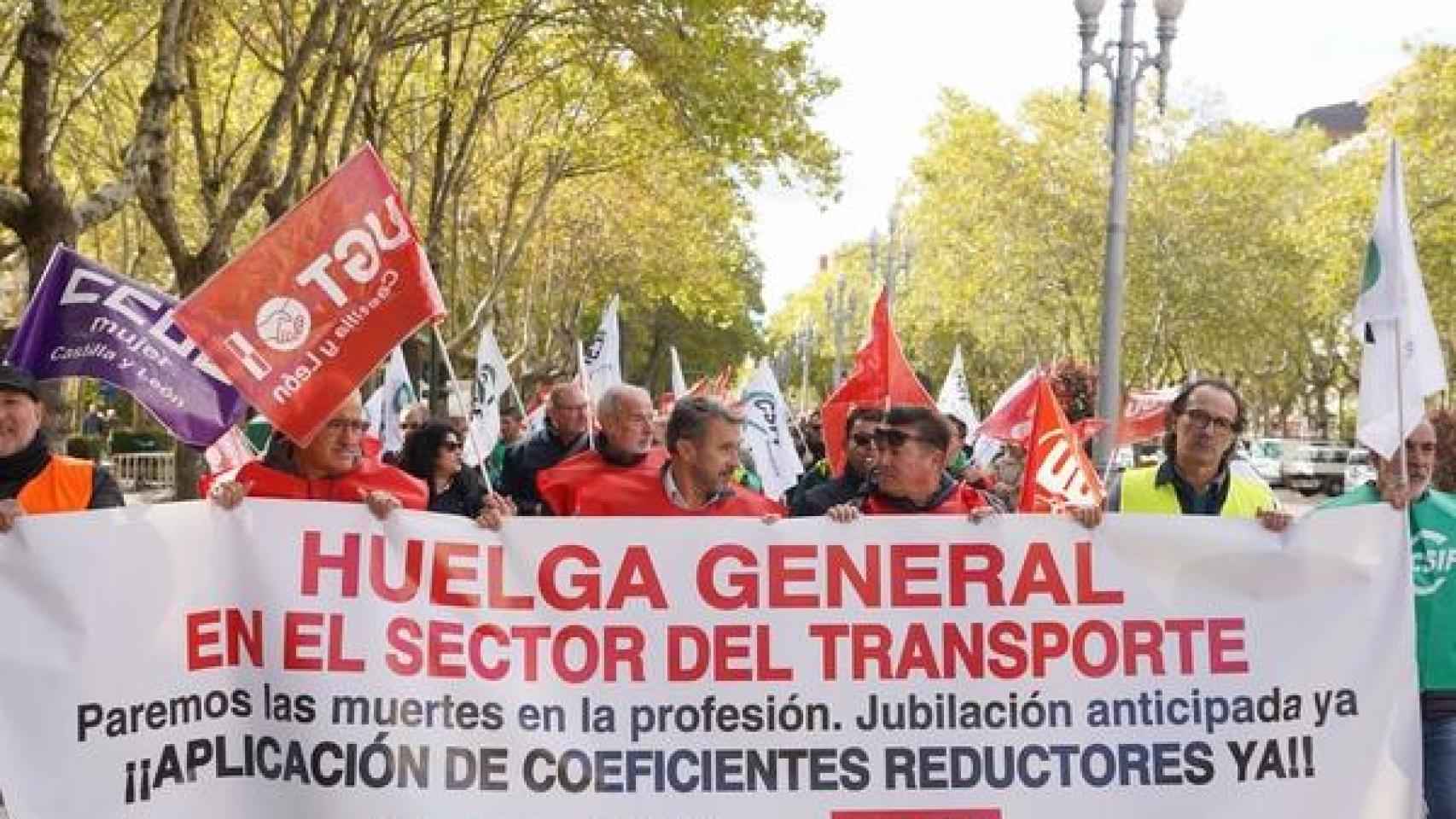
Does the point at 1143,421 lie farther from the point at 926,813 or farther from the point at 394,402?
the point at 926,813

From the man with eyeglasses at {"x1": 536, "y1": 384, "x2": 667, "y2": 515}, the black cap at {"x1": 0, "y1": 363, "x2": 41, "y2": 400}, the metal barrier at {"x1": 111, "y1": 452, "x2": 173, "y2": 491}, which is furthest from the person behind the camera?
the metal barrier at {"x1": 111, "y1": 452, "x2": 173, "y2": 491}

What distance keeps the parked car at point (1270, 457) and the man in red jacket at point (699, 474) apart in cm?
4273

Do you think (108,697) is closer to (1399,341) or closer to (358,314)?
(358,314)

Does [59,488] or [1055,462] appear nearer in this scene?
[59,488]

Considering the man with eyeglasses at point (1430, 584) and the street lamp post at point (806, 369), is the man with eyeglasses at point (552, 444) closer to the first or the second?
the man with eyeglasses at point (1430, 584)

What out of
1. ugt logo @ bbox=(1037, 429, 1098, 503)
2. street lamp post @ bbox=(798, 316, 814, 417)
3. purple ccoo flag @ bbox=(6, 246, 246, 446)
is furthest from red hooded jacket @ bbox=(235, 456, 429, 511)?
street lamp post @ bbox=(798, 316, 814, 417)

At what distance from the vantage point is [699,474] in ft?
18.0

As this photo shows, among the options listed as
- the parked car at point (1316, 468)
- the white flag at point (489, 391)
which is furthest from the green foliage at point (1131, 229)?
the white flag at point (489, 391)

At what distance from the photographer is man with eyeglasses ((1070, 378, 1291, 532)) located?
516 cm

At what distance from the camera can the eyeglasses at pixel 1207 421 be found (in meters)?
5.16

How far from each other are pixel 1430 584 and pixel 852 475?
7.94ft

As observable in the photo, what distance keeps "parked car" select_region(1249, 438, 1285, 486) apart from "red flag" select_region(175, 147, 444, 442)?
143ft

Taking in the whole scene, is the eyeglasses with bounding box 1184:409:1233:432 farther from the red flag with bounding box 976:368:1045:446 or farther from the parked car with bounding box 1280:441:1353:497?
the parked car with bounding box 1280:441:1353:497

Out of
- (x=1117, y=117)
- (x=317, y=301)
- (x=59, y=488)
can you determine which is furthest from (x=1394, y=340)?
(x=1117, y=117)
